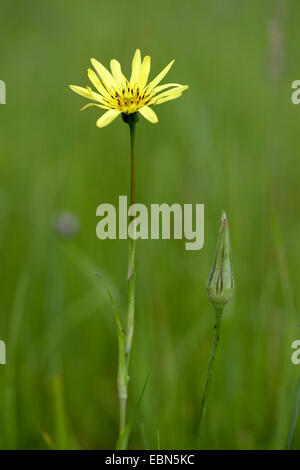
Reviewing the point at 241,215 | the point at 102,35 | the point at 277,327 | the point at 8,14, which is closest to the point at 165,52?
the point at 102,35

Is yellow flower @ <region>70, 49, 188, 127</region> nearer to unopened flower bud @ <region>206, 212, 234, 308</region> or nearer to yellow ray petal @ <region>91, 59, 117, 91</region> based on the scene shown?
yellow ray petal @ <region>91, 59, 117, 91</region>

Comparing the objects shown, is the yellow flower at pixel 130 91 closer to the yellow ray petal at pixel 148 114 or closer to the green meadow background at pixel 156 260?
the yellow ray petal at pixel 148 114
